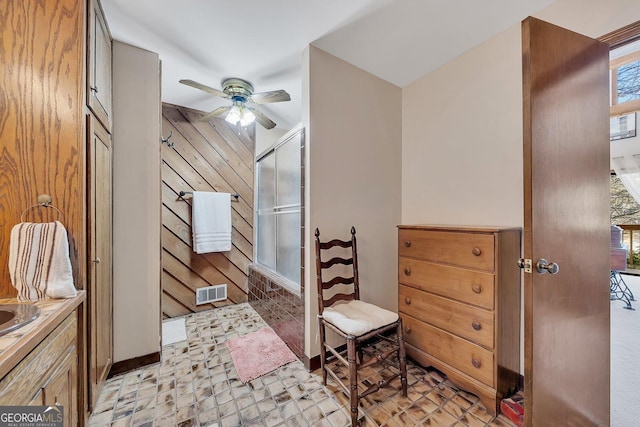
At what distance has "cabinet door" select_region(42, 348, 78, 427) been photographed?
2.98ft

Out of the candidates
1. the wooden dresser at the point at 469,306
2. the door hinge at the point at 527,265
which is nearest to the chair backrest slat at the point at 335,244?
the wooden dresser at the point at 469,306

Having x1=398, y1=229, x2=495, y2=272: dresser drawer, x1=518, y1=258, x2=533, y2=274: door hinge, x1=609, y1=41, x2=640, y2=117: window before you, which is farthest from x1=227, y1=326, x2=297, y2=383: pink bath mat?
x1=609, y1=41, x2=640, y2=117: window

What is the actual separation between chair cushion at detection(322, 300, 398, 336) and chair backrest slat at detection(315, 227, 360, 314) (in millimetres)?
108

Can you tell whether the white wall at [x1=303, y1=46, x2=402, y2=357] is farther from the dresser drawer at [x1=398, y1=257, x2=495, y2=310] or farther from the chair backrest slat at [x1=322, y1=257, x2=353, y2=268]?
the dresser drawer at [x1=398, y1=257, x2=495, y2=310]

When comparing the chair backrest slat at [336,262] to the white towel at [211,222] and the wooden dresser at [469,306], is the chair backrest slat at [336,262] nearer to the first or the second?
the wooden dresser at [469,306]

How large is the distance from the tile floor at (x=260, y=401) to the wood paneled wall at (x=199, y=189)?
1072 millimetres

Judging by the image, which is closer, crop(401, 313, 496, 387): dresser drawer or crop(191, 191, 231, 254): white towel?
crop(401, 313, 496, 387): dresser drawer

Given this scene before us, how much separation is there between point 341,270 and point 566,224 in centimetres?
143

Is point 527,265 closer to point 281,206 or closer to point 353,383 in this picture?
point 353,383

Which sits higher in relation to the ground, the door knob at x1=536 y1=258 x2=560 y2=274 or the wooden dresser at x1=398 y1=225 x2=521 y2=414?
the door knob at x1=536 y1=258 x2=560 y2=274

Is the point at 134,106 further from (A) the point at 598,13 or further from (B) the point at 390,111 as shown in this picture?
(A) the point at 598,13

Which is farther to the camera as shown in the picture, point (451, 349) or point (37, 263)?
point (451, 349)

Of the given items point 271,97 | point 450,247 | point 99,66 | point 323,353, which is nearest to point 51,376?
point 323,353

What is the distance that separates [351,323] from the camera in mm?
1539
